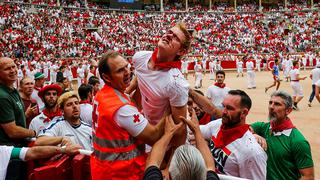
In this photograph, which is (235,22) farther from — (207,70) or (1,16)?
(1,16)

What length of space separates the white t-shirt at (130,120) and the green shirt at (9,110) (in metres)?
1.72

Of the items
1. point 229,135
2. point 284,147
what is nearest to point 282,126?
point 284,147

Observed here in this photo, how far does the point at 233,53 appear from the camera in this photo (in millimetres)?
40750

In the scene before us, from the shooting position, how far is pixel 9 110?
379cm

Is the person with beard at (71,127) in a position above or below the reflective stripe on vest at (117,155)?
below

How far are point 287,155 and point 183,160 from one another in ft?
5.39

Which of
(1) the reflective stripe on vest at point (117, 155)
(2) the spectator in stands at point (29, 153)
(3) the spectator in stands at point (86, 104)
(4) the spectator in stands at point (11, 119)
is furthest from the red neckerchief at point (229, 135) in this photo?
(3) the spectator in stands at point (86, 104)

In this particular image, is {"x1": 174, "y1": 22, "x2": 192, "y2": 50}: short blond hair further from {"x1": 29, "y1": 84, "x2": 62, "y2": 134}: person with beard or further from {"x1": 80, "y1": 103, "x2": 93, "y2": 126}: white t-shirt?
{"x1": 80, "y1": 103, "x2": 93, "y2": 126}: white t-shirt

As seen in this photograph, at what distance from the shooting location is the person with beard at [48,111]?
5039mm

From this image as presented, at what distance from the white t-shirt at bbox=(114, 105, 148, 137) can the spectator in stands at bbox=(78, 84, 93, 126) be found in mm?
3163

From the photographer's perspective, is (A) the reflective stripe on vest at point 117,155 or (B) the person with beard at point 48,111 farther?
(B) the person with beard at point 48,111

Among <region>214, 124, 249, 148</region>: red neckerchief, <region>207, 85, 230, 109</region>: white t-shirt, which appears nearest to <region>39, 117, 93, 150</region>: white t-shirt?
<region>214, 124, 249, 148</region>: red neckerchief

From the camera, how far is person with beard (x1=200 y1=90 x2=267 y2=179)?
3.01m

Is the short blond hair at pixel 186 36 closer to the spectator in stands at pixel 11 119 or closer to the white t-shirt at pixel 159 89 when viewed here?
the white t-shirt at pixel 159 89
